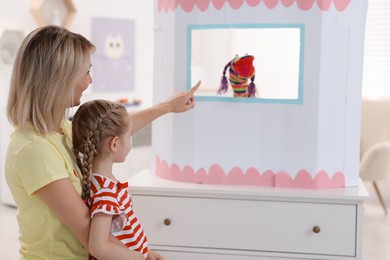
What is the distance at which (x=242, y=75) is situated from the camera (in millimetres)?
2211

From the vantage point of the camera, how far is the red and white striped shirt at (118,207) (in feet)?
4.62

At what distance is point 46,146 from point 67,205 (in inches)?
5.4

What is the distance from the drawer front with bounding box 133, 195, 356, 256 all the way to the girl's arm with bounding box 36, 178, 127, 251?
813mm

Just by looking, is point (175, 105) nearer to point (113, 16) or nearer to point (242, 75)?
point (242, 75)

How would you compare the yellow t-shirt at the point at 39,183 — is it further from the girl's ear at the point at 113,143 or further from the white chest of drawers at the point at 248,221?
the white chest of drawers at the point at 248,221

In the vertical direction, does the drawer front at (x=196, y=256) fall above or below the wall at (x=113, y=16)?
below

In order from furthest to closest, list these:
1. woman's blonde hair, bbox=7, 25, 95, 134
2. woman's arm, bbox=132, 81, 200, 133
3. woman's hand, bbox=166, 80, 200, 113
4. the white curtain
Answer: the white curtain → woman's hand, bbox=166, 80, 200, 113 → woman's arm, bbox=132, 81, 200, 133 → woman's blonde hair, bbox=7, 25, 95, 134

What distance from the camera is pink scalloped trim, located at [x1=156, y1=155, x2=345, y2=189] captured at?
219 cm

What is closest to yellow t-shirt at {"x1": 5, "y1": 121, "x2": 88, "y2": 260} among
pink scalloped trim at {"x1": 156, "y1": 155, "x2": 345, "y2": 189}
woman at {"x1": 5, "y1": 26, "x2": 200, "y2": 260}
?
woman at {"x1": 5, "y1": 26, "x2": 200, "y2": 260}

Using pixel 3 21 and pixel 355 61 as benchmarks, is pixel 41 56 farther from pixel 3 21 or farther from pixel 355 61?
pixel 3 21

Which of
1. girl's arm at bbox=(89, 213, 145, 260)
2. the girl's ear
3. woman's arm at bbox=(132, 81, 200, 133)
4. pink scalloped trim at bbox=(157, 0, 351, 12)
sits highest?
pink scalloped trim at bbox=(157, 0, 351, 12)

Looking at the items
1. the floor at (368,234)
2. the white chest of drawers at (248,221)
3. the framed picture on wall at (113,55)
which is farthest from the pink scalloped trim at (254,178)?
the framed picture on wall at (113,55)

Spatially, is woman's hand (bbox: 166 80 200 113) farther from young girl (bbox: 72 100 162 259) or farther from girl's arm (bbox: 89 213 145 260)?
girl's arm (bbox: 89 213 145 260)

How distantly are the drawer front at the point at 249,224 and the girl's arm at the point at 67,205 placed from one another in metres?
0.81
